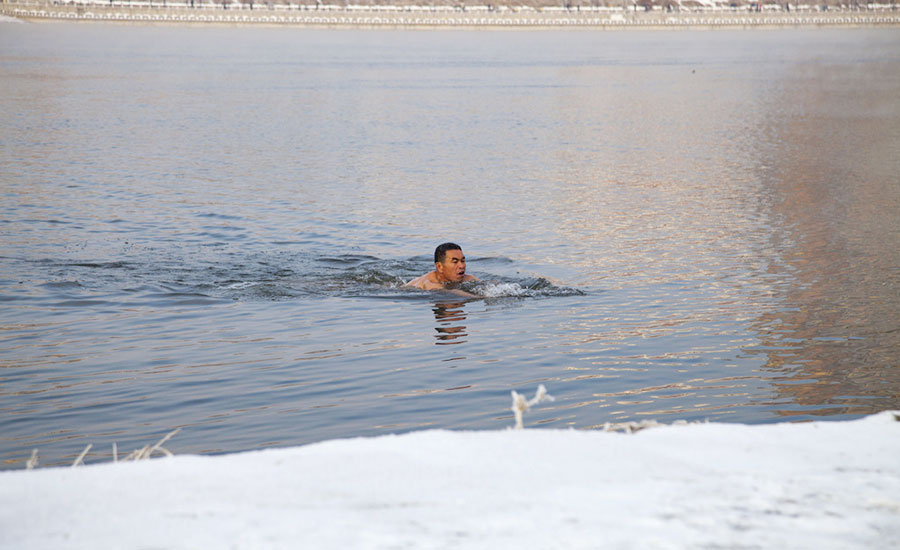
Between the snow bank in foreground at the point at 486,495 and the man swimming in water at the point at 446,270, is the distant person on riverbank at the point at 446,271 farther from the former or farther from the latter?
the snow bank in foreground at the point at 486,495

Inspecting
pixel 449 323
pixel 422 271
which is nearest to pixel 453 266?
pixel 449 323

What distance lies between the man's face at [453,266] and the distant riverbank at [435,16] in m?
153

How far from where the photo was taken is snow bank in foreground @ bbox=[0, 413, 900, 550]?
11.4ft

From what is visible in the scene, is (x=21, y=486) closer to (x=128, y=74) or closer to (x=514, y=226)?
(x=514, y=226)

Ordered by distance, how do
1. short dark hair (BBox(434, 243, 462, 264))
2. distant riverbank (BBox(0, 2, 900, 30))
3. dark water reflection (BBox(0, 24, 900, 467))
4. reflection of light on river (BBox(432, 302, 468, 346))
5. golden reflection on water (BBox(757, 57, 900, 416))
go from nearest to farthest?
dark water reflection (BBox(0, 24, 900, 467))
golden reflection on water (BBox(757, 57, 900, 416))
reflection of light on river (BBox(432, 302, 468, 346))
short dark hair (BBox(434, 243, 462, 264))
distant riverbank (BBox(0, 2, 900, 30))

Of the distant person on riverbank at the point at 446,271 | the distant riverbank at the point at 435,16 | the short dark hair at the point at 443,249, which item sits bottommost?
the distant person on riverbank at the point at 446,271

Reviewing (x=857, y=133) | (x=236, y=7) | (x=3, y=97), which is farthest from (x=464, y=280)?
(x=236, y=7)

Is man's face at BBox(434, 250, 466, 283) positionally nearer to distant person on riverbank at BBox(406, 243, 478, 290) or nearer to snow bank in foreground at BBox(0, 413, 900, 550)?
distant person on riverbank at BBox(406, 243, 478, 290)

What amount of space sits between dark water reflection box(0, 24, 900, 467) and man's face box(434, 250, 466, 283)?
0.28 meters

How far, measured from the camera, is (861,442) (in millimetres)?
4492

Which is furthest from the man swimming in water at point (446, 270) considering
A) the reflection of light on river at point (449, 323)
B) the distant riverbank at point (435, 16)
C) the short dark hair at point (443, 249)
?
the distant riverbank at point (435, 16)

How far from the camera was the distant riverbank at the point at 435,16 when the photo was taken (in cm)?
15512

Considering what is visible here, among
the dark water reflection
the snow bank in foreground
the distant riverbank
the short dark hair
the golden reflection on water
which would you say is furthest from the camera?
the distant riverbank

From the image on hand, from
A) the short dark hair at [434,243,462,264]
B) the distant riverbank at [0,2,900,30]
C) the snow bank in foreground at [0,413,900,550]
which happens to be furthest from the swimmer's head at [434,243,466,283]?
the distant riverbank at [0,2,900,30]
